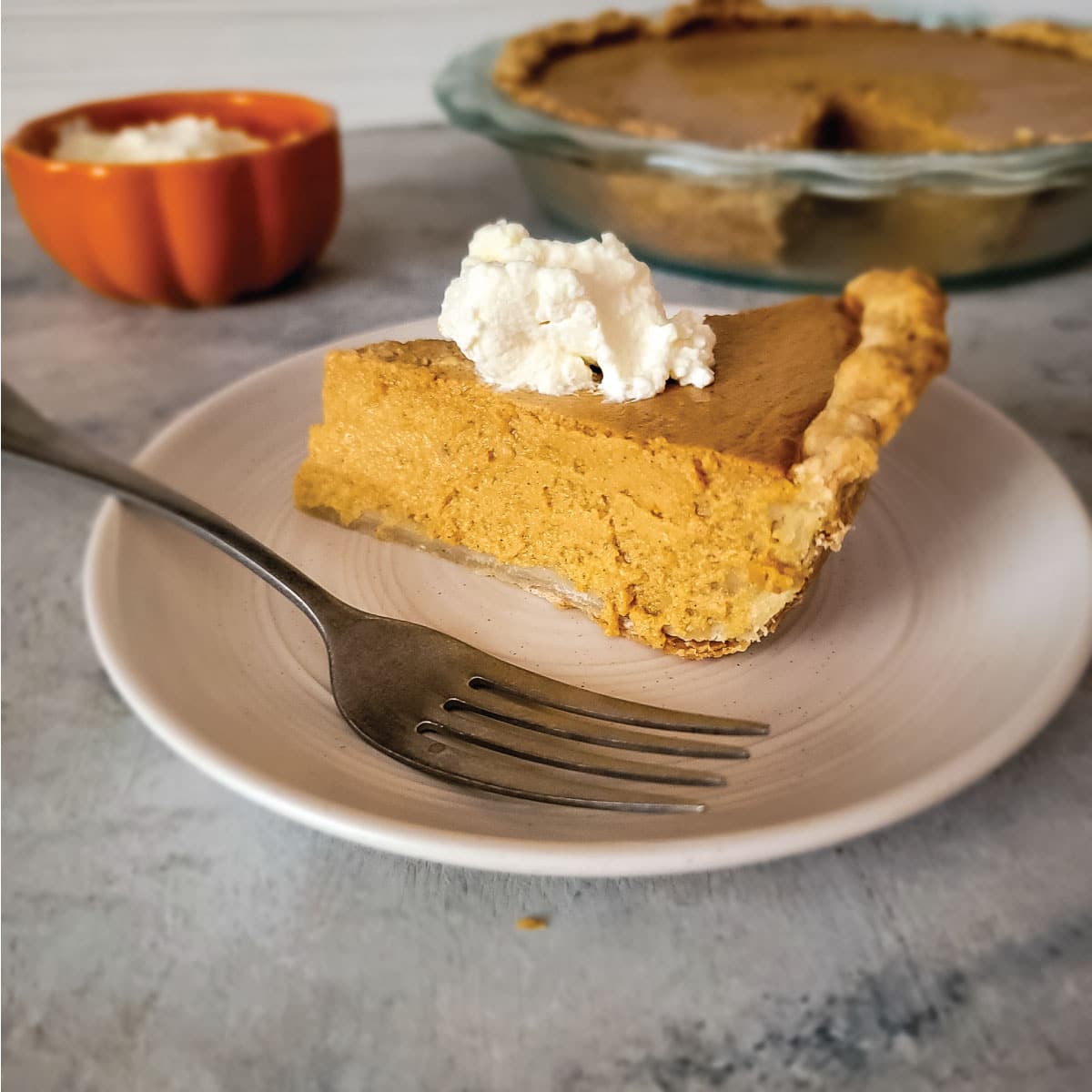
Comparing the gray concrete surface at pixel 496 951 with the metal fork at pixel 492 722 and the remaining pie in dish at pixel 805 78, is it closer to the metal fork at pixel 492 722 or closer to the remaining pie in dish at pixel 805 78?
the metal fork at pixel 492 722

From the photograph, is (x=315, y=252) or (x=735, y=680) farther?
(x=315, y=252)

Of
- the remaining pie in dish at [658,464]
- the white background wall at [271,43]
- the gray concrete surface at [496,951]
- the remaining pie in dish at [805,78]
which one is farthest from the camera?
the white background wall at [271,43]

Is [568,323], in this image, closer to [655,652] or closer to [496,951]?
[655,652]

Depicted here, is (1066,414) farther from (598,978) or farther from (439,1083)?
(439,1083)

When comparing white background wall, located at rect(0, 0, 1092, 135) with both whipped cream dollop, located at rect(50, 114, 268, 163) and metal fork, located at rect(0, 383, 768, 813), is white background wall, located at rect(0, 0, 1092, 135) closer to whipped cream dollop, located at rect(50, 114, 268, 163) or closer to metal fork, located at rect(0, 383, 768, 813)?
whipped cream dollop, located at rect(50, 114, 268, 163)

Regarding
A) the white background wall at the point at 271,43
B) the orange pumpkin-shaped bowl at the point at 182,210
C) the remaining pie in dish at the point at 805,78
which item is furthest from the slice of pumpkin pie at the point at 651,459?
the white background wall at the point at 271,43

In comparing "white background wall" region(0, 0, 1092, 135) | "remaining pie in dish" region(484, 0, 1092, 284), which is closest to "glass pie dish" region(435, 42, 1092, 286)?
"remaining pie in dish" region(484, 0, 1092, 284)

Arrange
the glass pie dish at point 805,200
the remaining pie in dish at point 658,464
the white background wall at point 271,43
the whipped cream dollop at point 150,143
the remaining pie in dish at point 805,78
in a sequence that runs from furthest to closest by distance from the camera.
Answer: the white background wall at point 271,43 → the remaining pie in dish at point 805,78 → the whipped cream dollop at point 150,143 → the glass pie dish at point 805,200 → the remaining pie in dish at point 658,464

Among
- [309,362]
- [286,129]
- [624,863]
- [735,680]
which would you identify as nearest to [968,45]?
[286,129]
